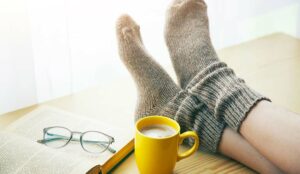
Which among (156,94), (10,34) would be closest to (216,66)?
(156,94)

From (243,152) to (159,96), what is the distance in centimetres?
19

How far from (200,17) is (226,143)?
377 mm

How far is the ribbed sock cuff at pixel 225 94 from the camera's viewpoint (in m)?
0.68

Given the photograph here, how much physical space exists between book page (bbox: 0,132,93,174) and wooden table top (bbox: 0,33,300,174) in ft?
0.31

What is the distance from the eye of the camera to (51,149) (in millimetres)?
645

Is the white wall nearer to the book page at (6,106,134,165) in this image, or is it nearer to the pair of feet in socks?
the book page at (6,106,134,165)

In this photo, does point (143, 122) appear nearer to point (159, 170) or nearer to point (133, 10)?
point (159, 170)

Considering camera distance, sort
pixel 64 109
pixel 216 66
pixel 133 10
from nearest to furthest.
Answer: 1. pixel 216 66
2. pixel 64 109
3. pixel 133 10

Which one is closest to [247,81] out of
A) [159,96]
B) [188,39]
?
[188,39]

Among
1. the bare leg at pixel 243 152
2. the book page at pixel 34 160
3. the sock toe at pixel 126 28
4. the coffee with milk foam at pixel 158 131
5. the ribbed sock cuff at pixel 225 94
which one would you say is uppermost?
the sock toe at pixel 126 28

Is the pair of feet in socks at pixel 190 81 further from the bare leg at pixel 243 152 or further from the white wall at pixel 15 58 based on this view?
the white wall at pixel 15 58

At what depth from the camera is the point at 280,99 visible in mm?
884

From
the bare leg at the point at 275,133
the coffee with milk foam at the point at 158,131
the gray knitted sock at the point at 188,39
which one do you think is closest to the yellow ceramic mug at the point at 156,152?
the coffee with milk foam at the point at 158,131

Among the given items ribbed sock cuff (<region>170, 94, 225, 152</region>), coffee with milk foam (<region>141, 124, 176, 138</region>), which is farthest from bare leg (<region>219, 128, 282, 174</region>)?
coffee with milk foam (<region>141, 124, 176, 138</region>)
